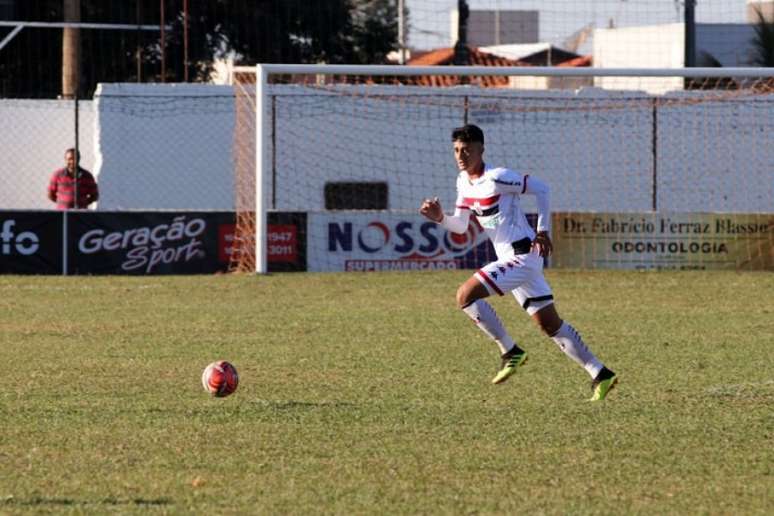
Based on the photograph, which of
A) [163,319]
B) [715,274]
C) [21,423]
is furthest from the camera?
[715,274]

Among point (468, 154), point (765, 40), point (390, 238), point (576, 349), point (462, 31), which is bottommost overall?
point (576, 349)

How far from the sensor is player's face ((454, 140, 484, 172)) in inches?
408

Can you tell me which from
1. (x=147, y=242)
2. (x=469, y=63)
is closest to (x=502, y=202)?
(x=147, y=242)

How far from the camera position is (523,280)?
10.4 metres

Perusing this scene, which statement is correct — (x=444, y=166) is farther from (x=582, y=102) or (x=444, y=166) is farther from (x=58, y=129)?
(x=58, y=129)

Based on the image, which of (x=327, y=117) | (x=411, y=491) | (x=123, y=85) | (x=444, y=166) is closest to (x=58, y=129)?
(x=123, y=85)

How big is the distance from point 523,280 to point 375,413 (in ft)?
5.23

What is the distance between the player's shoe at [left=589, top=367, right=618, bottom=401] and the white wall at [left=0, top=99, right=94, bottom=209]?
1728cm

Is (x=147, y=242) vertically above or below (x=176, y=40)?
below

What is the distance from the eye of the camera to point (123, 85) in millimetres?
24781

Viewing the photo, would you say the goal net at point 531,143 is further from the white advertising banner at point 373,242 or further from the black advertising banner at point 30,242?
the black advertising banner at point 30,242

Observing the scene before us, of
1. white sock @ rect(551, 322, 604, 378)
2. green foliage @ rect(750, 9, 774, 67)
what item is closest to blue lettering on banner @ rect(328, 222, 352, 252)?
white sock @ rect(551, 322, 604, 378)

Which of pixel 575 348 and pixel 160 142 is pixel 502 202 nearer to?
pixel 575 348

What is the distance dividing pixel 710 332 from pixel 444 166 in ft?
35.4
